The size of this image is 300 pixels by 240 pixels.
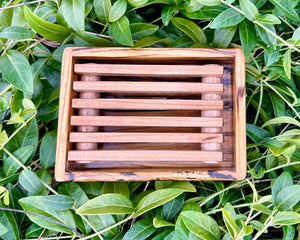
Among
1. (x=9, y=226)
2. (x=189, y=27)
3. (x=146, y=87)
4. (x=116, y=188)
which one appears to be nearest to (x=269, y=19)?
(x=189, y=27)

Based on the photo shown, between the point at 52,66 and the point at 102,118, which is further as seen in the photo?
the point at 52,66

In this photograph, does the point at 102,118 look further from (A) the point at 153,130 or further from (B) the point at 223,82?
(B) the point at 223,82

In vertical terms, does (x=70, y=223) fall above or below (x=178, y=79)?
below

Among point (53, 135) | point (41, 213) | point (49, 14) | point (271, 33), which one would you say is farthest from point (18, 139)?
point (271, 33)

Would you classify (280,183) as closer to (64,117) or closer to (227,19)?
(227,19)

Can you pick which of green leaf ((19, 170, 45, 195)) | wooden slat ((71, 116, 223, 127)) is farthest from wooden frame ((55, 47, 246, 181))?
green leaf ((19, 170, 45, 195))

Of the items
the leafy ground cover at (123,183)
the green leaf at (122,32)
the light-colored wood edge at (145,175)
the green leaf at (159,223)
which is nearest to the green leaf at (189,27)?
the leafy ground cover at (123,183)
